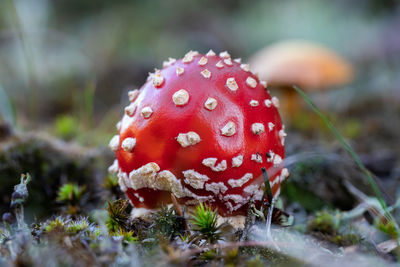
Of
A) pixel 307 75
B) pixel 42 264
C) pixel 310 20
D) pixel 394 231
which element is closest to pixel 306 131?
pixel 307 75

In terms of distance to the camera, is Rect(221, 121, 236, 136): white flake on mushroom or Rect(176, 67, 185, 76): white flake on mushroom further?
Rect(176, 67, 185, 76): white flake on mushroom

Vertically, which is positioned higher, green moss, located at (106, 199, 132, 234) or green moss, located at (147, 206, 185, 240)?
green moss, located at (106, 199, 132, 234)

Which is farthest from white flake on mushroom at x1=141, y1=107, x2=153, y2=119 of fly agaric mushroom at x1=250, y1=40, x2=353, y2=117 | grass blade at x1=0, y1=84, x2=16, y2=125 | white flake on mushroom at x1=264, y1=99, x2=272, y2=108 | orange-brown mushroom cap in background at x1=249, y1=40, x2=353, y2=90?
orange-brown mushroom cap in background at x1=249, y1=40, x2=353, y2=90

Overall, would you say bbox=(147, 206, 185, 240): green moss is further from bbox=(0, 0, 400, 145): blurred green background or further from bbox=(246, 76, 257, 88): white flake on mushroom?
bbox=(0, 0, 400, 145): blurred green background

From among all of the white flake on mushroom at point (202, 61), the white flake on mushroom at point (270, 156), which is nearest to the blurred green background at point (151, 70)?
the white flake on mushroom at point (270, 156)

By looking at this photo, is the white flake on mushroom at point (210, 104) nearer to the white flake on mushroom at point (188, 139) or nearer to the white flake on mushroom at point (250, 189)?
the white flake on mushroom at point (188, 139)

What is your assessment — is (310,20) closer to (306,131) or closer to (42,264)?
(306,131)

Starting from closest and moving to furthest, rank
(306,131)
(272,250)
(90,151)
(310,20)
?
(272,250) < (90,151) < (306,131) < (310,20)
